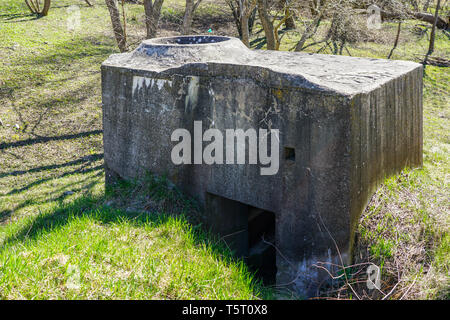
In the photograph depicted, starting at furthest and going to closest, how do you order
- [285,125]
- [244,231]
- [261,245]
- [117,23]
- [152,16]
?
[152,16]
[117,23]
[261,245]
[244,231]
[285,125]

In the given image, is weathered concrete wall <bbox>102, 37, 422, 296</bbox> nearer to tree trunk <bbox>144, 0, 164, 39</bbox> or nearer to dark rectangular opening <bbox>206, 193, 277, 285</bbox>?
dark rectangular opening <bbox>206, 193, 277, 285</bbox>

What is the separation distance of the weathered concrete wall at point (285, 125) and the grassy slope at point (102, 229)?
0.40 m

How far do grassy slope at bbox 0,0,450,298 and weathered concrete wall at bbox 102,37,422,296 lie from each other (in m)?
0.40

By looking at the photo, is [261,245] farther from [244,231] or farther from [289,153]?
[289,153]

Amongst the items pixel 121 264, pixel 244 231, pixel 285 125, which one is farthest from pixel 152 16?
pixel 121 264

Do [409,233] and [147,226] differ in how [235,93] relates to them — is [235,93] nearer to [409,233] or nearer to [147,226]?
[147,226]

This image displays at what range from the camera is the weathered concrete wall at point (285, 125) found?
3.96 m

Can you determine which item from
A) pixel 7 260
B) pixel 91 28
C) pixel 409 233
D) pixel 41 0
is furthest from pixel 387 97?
pixel 41 0

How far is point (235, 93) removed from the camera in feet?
15.0

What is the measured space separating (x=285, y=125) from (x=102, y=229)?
1994mm

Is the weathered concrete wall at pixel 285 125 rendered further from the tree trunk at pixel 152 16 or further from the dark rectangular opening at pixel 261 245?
the tree trunk at pixel 152 16

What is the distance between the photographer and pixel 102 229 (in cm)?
430

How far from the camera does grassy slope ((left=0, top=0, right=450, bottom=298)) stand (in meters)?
3.29

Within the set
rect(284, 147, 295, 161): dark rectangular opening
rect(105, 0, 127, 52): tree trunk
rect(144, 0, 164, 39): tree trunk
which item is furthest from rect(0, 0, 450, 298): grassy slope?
rect(144, 0, 164, 39): tree trunk
